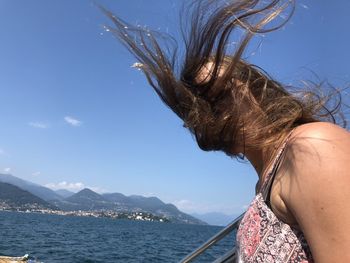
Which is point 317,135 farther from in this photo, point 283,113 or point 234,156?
point 234,156

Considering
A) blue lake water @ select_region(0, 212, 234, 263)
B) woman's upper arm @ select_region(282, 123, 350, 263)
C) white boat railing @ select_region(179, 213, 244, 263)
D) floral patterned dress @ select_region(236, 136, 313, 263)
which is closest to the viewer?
woman's upper arm @ select_region(282, 123, 350, 263)

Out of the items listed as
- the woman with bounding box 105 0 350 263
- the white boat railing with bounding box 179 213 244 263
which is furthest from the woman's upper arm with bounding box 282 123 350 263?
the white boat railing with bounding box 179 213 244 263

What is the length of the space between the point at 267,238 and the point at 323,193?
305mm

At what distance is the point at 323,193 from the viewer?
0.96 m

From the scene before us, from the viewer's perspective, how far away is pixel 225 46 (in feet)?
4.93

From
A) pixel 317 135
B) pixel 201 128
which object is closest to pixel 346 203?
pixel 317 135

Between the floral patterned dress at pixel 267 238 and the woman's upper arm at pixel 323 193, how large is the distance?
0.29ft

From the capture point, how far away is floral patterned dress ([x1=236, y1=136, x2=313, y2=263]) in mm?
1111

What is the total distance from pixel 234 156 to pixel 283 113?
39cm

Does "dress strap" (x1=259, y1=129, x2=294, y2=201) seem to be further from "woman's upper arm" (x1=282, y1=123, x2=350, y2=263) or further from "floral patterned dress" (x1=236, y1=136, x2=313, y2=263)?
"woman's upper arm" (x1=282, y1=123, x2=350, y2=263)

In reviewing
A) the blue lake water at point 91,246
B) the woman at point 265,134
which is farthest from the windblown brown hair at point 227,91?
the blue lake water at point 91,246

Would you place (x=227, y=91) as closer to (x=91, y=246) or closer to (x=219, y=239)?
(x=219, y=239)

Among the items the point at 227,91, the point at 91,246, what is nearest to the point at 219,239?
the point at 227,91

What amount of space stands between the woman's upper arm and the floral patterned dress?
9 centimetres
